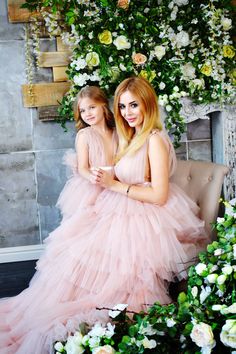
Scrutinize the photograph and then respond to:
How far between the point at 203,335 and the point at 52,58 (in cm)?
255

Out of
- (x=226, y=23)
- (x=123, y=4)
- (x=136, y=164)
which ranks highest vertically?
(x=123, y=4)

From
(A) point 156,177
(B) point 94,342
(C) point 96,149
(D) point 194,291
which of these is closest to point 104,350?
(B) point 94,342

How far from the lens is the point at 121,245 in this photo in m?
2.04

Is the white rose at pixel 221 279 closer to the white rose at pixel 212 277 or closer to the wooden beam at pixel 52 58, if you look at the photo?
the white rose at pixel 212 277

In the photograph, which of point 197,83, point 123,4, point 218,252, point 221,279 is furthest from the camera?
point 197,83

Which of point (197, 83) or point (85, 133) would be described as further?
point (197, 83)

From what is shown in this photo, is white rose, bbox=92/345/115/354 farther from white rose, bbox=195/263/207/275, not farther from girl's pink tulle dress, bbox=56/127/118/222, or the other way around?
girl's pink tulle dress, bbox=56/127/118/222

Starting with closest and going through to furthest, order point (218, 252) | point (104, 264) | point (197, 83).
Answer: point (218, 252) < point (104, 264) < point (197, 83)

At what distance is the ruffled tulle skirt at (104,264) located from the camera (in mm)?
1963

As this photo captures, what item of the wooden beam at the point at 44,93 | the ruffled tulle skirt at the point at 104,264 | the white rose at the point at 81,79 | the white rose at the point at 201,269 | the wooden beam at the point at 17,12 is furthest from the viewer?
the wooden beam at the point at 44,93

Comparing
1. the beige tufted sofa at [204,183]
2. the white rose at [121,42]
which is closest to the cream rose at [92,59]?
the white rose at [121,42]

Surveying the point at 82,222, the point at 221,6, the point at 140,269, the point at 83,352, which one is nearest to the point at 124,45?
the point at 221,6

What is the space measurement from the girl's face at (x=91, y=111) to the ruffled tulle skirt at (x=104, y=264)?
0.55m

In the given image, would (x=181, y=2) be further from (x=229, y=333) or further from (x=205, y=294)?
(x=229, y=333)
